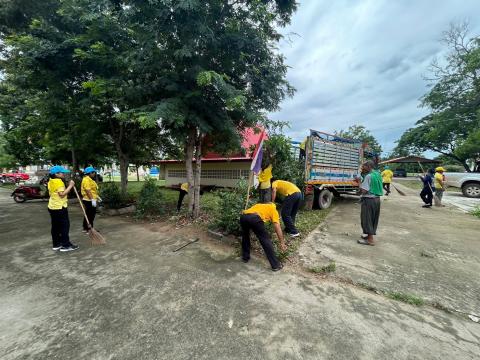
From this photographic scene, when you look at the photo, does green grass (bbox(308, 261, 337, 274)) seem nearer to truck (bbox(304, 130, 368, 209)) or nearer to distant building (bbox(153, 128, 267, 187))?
truck (bbox(304, 130, 368, 209))

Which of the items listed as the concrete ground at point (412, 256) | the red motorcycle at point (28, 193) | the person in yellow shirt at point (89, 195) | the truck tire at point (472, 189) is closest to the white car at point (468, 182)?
the truck tire at point (472, 189)

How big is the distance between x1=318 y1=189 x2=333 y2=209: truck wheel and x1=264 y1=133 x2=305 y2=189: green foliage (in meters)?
1.25

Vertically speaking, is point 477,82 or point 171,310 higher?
point 477,82

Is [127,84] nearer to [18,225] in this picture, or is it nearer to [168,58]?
[168,58]

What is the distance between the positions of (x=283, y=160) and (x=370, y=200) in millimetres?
2693

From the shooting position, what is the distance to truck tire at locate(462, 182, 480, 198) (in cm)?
1155

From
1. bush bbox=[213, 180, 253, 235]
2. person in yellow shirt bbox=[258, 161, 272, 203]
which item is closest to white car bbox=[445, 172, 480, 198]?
person in yellow shirt bbox=[258, 161, 272, 203]

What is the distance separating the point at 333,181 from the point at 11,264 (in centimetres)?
892

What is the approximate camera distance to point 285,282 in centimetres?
308

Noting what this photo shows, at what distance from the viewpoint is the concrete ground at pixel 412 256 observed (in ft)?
9.70

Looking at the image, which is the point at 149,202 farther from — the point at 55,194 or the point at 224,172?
the point at 224,172

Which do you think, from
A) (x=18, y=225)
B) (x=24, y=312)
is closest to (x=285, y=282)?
(x=24, y=312)

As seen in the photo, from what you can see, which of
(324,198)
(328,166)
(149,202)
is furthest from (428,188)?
(149,202)

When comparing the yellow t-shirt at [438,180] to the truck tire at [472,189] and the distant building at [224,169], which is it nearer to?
the truck tire at [472,189]
